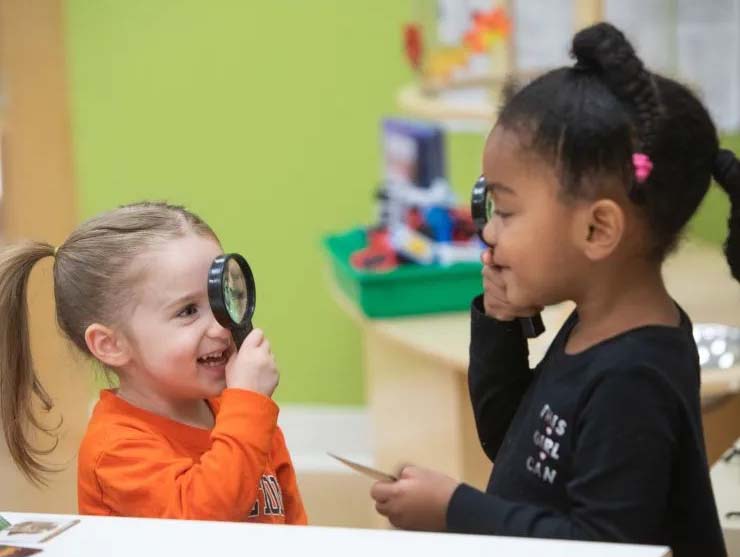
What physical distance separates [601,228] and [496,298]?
16 cm

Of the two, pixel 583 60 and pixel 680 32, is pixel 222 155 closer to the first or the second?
pixel 680 32

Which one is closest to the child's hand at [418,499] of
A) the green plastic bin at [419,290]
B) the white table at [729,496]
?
the white table at [729,496]

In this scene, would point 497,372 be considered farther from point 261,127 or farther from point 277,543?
point 261,127

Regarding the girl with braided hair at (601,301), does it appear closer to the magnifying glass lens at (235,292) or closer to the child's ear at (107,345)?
the magnifying glass lens at (235,292)

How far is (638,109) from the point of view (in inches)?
38.3

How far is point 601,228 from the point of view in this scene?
990 millimetres

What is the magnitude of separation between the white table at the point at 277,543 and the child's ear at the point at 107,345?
0.31 meters

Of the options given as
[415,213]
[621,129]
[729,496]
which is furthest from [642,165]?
[415,213]

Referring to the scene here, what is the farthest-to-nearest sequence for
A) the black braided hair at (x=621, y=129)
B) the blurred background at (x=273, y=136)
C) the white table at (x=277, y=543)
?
1. the blurred background at (x=273, y=136)
2. the black braided hair at (x=621, y=129)
3. the white table at (x=277, y=543)

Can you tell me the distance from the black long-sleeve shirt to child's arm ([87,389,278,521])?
211 millimetres

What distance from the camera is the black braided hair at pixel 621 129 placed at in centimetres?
97

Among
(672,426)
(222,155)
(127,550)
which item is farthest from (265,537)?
(222,155)

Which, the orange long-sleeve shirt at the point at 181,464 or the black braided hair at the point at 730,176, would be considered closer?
the black braided hair at the point at 730,176

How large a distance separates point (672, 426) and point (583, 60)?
274 millimetres
